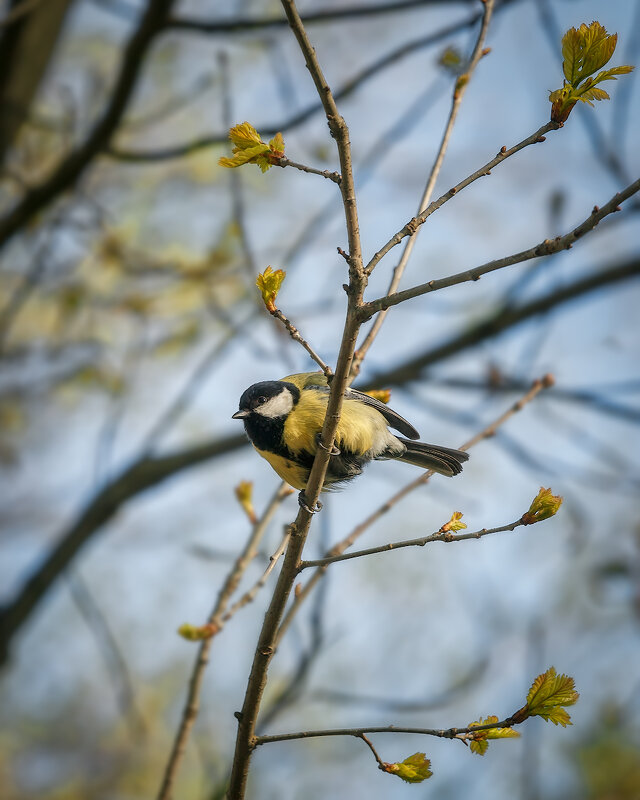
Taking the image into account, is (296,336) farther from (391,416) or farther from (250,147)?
(391,416)

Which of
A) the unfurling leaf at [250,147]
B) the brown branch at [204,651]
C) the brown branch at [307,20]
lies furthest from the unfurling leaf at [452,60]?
the brown branch at [204,651]

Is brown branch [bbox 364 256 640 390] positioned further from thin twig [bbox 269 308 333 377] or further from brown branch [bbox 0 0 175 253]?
thin twig [bbox 269 308 333 377]

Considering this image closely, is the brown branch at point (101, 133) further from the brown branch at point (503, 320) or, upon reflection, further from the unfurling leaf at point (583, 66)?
the unfurling leaf at point (583, 66)

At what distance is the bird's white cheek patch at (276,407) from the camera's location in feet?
9.51

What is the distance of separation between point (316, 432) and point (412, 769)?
1.27 m

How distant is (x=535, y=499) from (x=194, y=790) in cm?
558

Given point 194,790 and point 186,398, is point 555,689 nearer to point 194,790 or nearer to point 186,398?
point 186,398

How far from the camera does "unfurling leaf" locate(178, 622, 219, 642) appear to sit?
2.21 m

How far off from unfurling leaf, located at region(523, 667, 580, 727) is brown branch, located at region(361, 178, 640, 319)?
0.86m

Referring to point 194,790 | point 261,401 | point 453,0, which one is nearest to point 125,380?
point 261,401

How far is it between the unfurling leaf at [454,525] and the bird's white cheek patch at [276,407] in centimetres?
118

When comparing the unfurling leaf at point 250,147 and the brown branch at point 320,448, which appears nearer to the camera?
the brown branch at point 320,448

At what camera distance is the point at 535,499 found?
1779 mm

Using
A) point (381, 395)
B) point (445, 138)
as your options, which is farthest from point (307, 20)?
point (381, 395)
